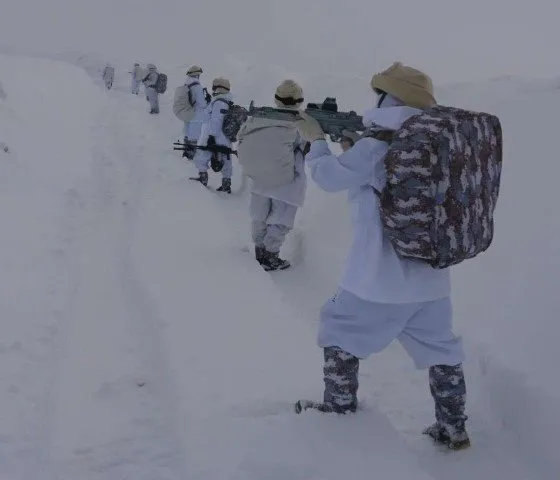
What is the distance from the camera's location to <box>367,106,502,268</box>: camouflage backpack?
2262 millimetres

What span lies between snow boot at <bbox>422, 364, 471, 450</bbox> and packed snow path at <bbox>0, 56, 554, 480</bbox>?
82 mm

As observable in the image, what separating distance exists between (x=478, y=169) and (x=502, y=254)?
1.64 m

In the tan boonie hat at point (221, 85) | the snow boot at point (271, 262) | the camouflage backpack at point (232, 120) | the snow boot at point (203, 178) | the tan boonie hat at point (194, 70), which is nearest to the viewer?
the snow boot at point (271, 262)

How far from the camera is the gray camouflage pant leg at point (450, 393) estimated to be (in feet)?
8.87

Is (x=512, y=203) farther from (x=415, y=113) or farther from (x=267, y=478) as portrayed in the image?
(x=267, y=478)

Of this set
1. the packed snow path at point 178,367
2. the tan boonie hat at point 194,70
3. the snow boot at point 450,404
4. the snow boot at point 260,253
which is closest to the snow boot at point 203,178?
the tan boonie hat at point 194,70

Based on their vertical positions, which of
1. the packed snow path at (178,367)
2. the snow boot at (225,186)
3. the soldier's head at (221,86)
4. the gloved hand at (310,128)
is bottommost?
the packed snow path at (178,367)

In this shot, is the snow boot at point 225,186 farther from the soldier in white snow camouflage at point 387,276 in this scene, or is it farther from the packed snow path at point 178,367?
the soldier in white snow camouflage at point 387,276

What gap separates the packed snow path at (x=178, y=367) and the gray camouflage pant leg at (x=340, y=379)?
7 centimetres

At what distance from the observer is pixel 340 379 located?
9.09 feet

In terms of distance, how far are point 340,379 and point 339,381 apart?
1cm

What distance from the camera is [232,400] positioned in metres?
3.10

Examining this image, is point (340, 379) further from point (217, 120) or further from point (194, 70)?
point (194, 70)

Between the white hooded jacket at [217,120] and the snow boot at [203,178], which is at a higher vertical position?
the white hooded jacket at [217,120]
